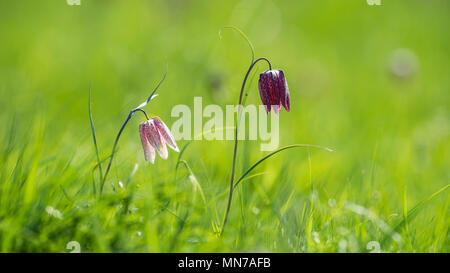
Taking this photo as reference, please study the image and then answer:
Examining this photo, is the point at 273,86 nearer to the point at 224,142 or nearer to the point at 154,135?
the point at 154,135

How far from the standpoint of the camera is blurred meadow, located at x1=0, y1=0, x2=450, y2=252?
1.41 m

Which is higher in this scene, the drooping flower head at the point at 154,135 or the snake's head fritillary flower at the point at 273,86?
the snake's head fritillary flower at the point at 273,86

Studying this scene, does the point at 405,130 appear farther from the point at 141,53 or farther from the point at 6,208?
the point at 6,208

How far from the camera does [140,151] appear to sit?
1772mm

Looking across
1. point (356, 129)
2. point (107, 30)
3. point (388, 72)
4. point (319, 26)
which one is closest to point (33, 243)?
point (356, 129)

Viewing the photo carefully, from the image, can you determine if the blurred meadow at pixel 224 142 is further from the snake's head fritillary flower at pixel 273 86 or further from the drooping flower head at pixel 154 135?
the snake's head fritillary flower at pixel 273 86

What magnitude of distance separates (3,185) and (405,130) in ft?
10.7

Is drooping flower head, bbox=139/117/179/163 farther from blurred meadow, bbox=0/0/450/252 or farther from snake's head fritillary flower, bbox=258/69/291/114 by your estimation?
snake's head fritillary flower, bbox=258/69/291/114

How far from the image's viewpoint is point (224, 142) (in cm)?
265

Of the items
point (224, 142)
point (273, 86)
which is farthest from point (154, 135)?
point (224, 142)

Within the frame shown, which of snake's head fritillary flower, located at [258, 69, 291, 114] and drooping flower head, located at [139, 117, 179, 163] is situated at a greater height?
snake's head fritillary flower, located at [258, 69, 291, 114]

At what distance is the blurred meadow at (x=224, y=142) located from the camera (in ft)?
4.63

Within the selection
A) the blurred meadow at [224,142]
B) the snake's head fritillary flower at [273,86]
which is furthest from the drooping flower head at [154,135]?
the snake's head fritillary flower at [273,86]

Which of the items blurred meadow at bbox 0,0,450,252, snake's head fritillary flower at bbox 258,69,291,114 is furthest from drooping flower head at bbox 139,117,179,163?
snake's head fritillary flower at bbox 258,69,291,114
